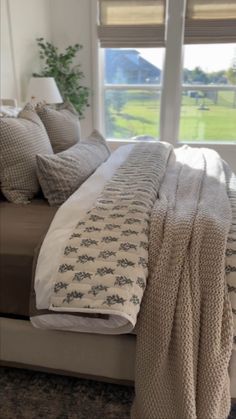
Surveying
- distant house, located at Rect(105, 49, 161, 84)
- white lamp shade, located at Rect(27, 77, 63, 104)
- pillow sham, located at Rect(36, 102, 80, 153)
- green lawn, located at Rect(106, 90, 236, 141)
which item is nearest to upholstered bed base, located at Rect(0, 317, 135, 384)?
pillow sham, located at Rect(36, 102, 80, 153)

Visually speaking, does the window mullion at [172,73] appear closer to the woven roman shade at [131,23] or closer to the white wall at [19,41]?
the woven roman shade at [131,23]

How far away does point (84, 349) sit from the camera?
3.87 feet

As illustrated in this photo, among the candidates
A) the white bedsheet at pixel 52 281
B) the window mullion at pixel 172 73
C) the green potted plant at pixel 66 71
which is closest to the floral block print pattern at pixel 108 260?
the white bedsheet at pixel 52 281

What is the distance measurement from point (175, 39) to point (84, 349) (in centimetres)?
355

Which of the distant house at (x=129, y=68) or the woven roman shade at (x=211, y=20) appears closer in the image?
the woven roman shade at (x=211, y=20)

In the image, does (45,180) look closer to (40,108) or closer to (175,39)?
(40,108)

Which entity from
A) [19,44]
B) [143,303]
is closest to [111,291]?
[143,303]

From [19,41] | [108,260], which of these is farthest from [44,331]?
[19,41]

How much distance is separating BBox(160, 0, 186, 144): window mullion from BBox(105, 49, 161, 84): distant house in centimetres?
19

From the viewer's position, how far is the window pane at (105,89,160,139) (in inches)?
158

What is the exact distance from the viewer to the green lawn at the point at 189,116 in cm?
395

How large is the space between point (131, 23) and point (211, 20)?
896 millimetres

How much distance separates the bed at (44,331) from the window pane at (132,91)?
3.04m

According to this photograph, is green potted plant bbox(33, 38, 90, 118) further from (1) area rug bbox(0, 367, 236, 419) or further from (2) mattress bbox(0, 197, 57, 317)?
(1) area rug bbox(0, 367, 236, 419)
